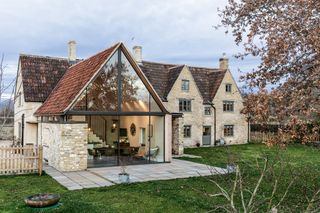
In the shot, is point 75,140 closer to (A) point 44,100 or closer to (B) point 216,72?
(A) point 44,100

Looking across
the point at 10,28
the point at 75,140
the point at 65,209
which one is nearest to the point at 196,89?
the point at 75,140

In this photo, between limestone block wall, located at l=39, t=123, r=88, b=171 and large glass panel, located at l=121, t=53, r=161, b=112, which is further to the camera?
large glass panel, located at l=121, t=53, r=161, b=112

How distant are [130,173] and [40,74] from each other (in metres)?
13.3

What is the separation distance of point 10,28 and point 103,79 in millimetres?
5439

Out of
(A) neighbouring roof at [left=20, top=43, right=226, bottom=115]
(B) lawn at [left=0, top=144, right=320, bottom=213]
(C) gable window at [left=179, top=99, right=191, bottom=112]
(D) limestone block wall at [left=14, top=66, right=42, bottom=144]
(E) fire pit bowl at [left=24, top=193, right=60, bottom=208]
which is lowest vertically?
(B) lawn at [left=0, top=144, right=320, bottom=213]

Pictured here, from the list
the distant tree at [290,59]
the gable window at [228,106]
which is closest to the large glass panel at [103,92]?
the distant tree at [290,59]

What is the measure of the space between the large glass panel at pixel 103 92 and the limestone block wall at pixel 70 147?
4.00 feet

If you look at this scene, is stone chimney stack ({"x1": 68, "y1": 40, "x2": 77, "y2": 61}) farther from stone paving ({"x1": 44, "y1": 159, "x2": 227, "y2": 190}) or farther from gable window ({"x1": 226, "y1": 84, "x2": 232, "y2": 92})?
gable window ({"x1": 226, "y1": 84, "x2": 232, "y2": 92})

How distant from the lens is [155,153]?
20422 mm

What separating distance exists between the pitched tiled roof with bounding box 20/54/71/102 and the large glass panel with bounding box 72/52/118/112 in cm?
751

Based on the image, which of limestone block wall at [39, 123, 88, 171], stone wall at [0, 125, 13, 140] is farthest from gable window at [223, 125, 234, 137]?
stone wall at [0, 125, 13, 140]

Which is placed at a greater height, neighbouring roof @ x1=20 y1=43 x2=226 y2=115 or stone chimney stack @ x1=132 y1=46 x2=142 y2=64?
stone chimney stack @ x1=132 y1=46 x2=142 y2=64

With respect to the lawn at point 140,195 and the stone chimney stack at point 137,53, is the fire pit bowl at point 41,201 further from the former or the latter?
the stone chimney stack at point 137,53

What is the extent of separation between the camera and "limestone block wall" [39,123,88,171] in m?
16.9
